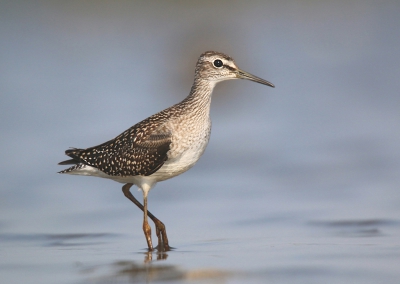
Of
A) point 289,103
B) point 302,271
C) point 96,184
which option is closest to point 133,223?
point 96,184

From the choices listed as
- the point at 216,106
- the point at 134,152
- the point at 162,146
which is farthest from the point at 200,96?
the point at 216,106

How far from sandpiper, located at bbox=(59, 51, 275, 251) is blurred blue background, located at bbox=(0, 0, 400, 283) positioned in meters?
0.89

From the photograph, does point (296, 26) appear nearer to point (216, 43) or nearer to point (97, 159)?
point (216, 43)

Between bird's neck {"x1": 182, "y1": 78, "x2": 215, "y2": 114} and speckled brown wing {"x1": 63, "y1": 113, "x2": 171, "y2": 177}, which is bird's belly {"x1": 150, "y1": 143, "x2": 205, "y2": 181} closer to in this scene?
speckled brown wing {"x1": 63, "y1": 113, "x2": 171, "y2": 177}

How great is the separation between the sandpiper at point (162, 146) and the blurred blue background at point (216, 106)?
2.90 feet

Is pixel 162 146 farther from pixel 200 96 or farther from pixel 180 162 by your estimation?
pixel 200 96

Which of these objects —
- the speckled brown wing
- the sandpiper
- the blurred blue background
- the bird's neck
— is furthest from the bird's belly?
the blurred blue background

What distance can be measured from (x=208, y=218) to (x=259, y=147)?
183 inches

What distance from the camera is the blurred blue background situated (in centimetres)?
1340

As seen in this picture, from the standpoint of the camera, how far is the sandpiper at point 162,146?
37.6 feet

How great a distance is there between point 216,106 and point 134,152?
29.0ft

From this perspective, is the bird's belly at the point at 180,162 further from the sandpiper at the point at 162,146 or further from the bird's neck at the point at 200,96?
the bird's neck at the point at 200,96

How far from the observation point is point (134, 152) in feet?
38.8

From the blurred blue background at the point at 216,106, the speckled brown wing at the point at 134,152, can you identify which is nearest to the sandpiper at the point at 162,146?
the speckled brown wing at the point at 134,152
